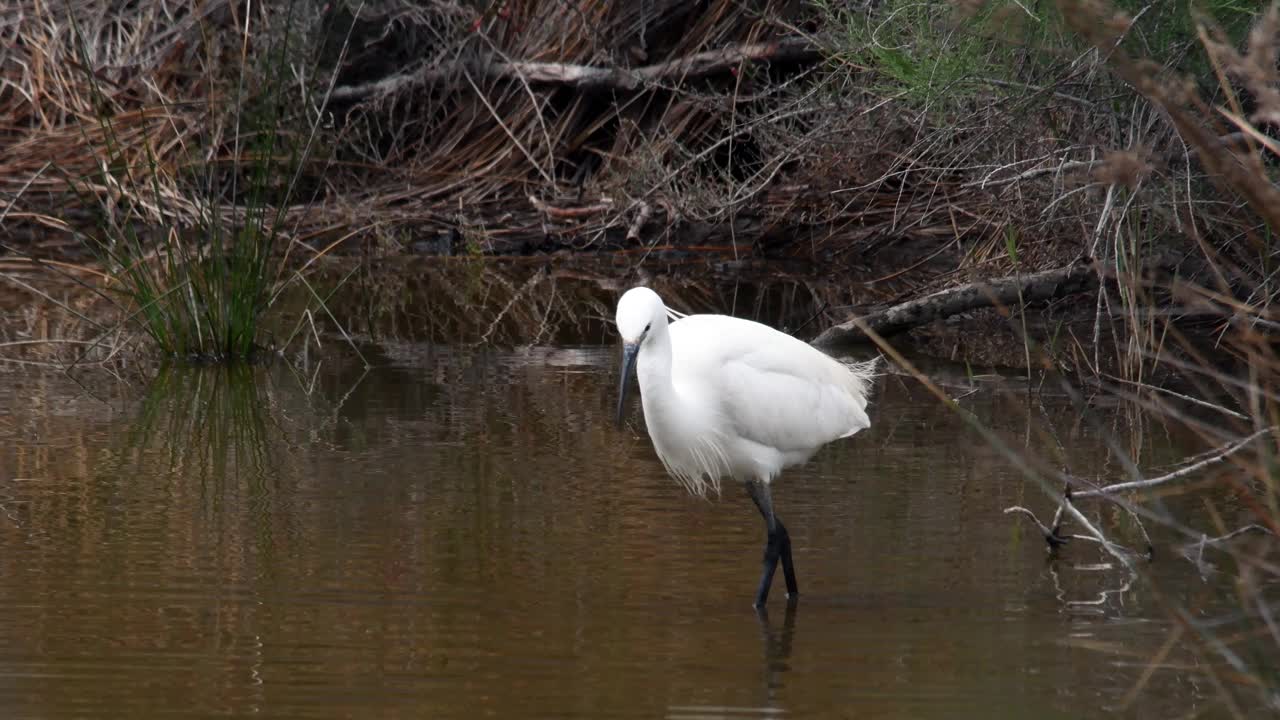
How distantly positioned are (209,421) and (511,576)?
2.43m

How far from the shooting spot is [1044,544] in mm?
4879

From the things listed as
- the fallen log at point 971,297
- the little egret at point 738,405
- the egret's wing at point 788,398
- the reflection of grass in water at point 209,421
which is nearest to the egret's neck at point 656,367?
the little egret at point 738,405

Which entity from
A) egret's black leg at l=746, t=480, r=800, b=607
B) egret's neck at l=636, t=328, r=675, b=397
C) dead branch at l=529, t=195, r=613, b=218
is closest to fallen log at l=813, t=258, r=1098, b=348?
egret's black leg at l=746, t=480, r=800, b=607

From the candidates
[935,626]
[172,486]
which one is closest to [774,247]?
[172,486]

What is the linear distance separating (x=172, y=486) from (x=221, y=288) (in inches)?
78.9

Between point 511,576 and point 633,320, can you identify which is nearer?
point 633,320

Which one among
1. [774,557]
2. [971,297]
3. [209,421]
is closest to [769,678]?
[774,557]

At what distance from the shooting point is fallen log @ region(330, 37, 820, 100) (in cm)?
1130

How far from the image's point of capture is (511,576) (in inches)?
177

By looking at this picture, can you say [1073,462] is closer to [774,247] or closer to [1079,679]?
[1079,679]

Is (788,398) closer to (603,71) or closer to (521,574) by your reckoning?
(521,574)

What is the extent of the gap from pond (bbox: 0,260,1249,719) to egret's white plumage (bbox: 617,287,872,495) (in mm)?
280

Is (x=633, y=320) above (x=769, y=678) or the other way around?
→ above

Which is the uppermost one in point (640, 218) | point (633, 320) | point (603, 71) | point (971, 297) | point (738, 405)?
point (603, 71)
